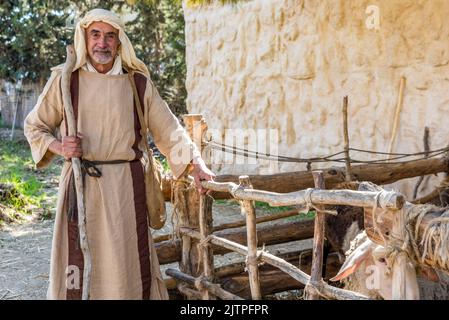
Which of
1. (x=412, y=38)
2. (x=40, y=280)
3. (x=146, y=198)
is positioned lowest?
(x=40, y=280)

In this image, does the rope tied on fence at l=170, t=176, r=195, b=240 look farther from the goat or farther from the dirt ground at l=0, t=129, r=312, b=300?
the goat

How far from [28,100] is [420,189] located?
12.1 metres

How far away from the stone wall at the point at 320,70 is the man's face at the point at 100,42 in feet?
11.8

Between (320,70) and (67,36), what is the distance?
329 inches

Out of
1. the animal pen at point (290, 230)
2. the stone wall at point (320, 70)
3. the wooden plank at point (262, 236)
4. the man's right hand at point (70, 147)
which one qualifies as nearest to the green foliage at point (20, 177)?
the stone wall at point (320, 70)

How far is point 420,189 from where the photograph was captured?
566 cm

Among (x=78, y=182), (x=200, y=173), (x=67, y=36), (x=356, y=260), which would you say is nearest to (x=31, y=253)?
(x=200, y=173)

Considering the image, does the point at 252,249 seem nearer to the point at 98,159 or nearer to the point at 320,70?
the point at 98,159

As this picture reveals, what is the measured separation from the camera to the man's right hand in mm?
2695

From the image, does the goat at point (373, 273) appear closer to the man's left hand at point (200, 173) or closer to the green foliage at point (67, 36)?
the man's left hand at point (200, 173)

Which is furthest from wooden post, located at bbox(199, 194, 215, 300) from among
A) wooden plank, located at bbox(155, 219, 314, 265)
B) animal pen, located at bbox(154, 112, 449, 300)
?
wooden plank, located at bbox(155, 219, 314, 265)

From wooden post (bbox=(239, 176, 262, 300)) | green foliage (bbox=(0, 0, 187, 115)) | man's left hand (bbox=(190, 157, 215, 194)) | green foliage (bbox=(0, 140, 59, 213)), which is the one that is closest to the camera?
wooden post (bbox=(239, 176, 262, 300))
